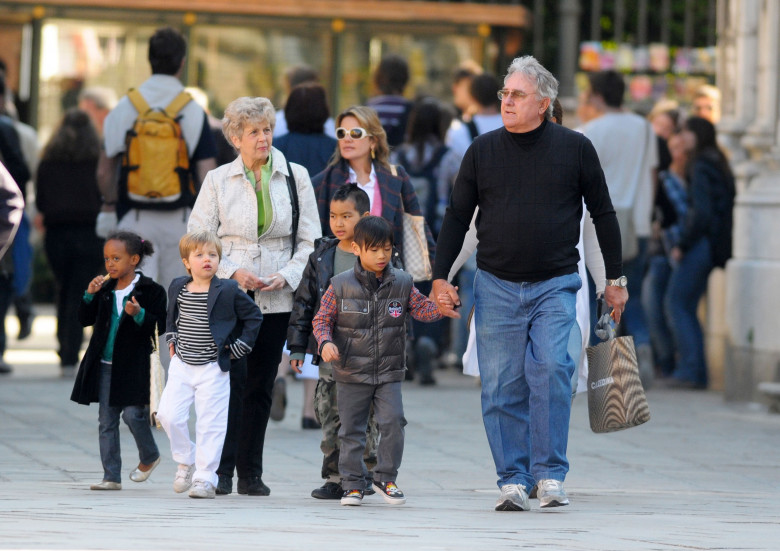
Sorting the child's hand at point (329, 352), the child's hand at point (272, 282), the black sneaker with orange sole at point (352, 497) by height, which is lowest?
the black sneaker with orange sole at point (352, 497)

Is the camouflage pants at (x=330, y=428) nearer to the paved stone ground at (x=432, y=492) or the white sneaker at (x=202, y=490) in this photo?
the paved stone ground at (x=432, y=492)

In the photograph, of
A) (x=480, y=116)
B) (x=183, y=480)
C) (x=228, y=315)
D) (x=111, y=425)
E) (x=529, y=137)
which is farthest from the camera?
(x=480, y=116)

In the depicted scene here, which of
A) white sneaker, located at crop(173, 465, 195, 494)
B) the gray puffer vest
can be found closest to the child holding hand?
the gray puffer vest

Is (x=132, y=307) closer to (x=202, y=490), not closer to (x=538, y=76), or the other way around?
(x=202, y=490)

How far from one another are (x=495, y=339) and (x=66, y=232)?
582cm

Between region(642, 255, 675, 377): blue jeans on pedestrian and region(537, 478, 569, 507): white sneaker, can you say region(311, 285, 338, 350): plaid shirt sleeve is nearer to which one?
region(537, 478, 569, 507): white sneaker

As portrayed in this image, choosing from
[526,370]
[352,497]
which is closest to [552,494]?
[526,370]

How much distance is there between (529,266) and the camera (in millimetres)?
7246

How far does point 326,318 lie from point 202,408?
2.12 ft

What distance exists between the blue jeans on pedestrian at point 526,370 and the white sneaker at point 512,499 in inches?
2.9

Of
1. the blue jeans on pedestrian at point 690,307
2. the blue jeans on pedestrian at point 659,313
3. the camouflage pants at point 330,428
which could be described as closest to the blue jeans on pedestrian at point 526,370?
the camouflage pants at point 330,428

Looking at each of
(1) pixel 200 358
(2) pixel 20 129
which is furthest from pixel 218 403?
(2) pixel 20 129

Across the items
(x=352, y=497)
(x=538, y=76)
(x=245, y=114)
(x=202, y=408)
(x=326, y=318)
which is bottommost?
(x=352, y=497)

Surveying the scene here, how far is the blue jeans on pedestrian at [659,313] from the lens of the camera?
541 inches
